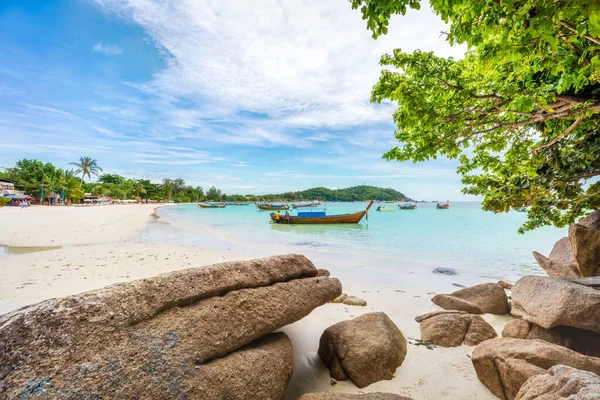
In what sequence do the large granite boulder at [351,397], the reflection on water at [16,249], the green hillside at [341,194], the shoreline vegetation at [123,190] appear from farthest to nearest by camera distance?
the green hillside at [341,194]
the shoreline vegetation at [123,190]
the reflection on water at [16,249]
the large granite boulder at [351,397]

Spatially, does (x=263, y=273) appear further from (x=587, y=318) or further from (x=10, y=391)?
(x=587, y=318)

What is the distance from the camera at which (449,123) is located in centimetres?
581

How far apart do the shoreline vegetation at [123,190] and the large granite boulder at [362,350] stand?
82056mm

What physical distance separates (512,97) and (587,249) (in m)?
3.92

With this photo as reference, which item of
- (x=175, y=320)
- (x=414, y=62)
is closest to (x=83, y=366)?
(x=175, y=320)

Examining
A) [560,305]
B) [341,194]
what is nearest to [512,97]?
[560,305]

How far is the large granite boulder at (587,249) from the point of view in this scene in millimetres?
5727

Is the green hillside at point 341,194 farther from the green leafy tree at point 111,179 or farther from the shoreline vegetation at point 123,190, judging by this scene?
the green leafy tree at point 111,179

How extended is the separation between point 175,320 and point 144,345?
0.33 m

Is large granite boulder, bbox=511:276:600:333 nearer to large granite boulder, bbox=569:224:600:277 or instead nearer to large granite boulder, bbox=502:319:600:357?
large granite boulder, bbox=502:319:600:357

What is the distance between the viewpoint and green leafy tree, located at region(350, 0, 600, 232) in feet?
9.49

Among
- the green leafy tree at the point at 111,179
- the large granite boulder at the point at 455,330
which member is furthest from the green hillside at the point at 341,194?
the large granite boulder at the point at 455,330

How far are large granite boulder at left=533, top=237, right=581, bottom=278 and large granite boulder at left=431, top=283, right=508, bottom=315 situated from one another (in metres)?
1.98

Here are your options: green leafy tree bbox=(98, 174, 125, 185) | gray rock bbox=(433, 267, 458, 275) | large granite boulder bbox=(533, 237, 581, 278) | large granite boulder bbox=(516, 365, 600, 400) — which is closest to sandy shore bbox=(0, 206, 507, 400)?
gray rock bbox=(433, 267, 458, 275)
